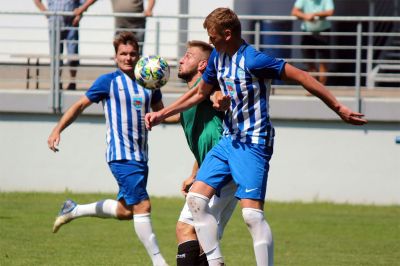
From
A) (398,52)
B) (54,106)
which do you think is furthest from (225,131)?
(398,52)

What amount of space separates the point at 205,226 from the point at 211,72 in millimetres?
1115

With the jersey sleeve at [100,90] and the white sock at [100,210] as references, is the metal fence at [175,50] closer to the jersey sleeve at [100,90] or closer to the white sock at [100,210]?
the white sock at [100,210]

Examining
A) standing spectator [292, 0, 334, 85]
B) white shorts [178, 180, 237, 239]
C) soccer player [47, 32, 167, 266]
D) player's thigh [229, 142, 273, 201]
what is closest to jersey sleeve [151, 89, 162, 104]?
soccer player [47, 32, 167, 266]

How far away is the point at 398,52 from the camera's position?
19.2m

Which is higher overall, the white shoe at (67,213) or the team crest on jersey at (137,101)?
the team crest on jersey at (137,101)

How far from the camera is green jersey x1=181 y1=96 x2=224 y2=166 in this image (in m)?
9.04

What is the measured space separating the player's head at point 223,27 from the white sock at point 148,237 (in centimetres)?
219

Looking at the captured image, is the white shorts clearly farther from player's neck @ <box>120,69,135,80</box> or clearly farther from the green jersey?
player's neck @ <box>120,69,135,80</box>

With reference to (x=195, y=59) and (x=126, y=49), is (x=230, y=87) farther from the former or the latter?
(x=126, y=49)

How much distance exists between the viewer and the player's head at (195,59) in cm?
915

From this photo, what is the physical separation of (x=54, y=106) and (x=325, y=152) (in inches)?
150

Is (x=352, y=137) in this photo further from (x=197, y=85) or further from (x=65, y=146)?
(x=197, y=85)

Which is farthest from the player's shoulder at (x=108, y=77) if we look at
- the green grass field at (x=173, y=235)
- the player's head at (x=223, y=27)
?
the player's head at (x=223, y=27)

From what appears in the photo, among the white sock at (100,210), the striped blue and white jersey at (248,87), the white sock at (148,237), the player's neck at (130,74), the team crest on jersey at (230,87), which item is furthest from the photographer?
the white sock at (100,210)
